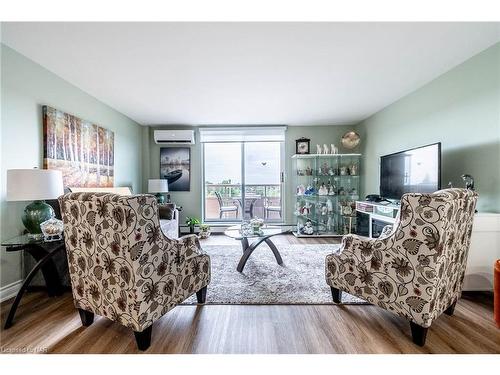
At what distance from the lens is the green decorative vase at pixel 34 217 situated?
191cm

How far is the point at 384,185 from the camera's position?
332cm

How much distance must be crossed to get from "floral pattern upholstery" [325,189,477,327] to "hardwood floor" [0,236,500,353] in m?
0.21

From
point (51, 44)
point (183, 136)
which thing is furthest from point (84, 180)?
point (183, 136)

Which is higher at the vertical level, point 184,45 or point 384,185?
point 184,45

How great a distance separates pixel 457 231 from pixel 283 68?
2060 millimetres

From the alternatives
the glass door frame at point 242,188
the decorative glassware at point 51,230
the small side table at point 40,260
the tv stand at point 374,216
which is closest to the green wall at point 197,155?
the glass door frame at point 242,188

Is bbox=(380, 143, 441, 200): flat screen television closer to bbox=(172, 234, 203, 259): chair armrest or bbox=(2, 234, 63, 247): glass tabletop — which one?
bbox=(172, 234, 203, 259): chair armrest

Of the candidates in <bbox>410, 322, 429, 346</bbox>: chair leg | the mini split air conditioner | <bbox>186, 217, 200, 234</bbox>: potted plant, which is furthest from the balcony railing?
<bbox>410, 322, 429, 346</bbox>: chair leg

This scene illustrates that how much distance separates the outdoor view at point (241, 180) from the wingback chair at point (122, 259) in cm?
332

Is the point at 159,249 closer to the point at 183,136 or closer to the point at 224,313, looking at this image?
the point at 224,313

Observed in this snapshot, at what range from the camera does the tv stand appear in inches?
111

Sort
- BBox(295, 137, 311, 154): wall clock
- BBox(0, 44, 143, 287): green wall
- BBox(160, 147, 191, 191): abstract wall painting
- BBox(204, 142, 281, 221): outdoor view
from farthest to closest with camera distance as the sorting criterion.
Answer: BBox(204, 142, 281, 221): outdoor view → BBox(160, 147, 191, 191): abstract wall painting → BBox(295, 137, 311, 154): wall clock → BBox(0, 44, 143, 287): green wall

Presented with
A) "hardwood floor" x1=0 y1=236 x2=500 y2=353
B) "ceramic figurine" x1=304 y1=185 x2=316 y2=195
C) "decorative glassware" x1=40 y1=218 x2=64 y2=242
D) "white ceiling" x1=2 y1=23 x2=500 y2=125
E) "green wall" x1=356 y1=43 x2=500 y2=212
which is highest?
"white ceiling" x1=2 y1=23 x2=500 y2=125

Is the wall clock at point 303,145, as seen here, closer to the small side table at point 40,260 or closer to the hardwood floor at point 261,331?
the hardwood floor at point 261,331
